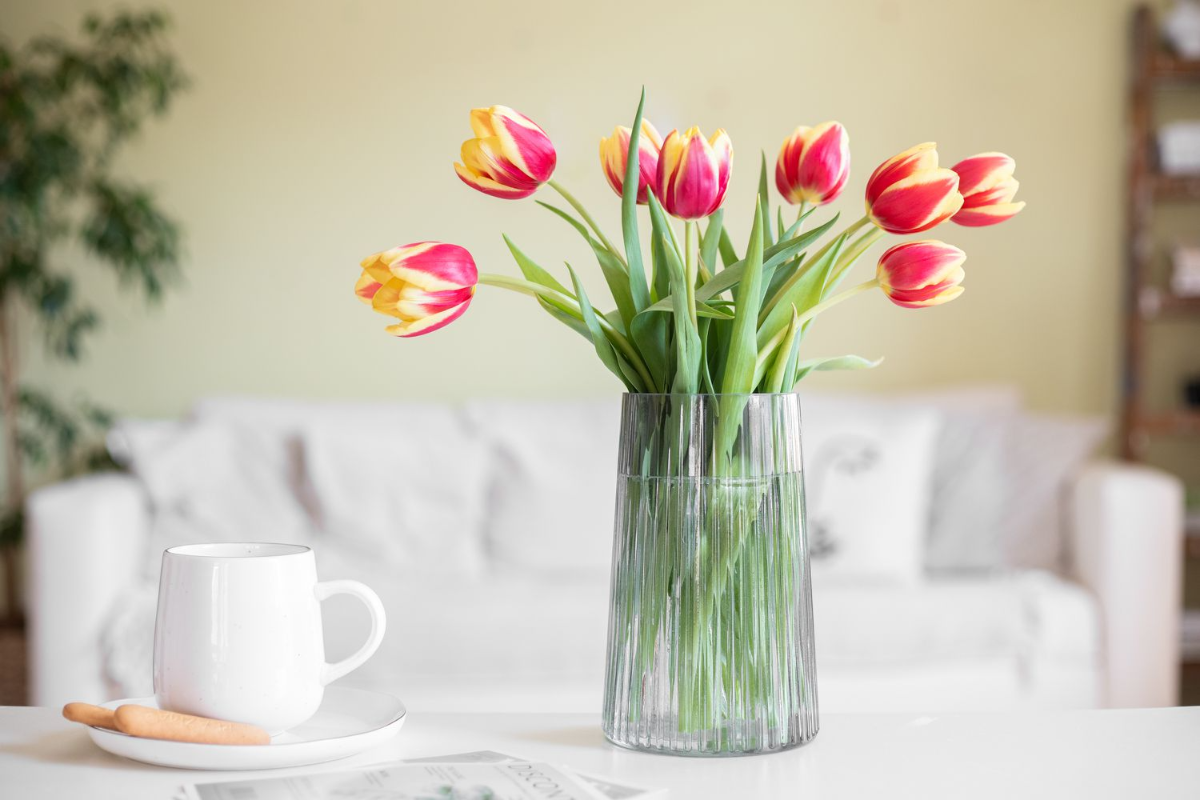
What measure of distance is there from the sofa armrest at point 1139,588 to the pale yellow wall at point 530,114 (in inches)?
36.3

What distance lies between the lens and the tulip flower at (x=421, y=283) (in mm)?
686

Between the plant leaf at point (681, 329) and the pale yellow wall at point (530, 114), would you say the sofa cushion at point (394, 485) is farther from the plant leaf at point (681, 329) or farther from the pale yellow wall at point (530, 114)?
the plant leaf at point (681, 329)

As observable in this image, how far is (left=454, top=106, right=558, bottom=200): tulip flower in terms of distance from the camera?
28.0 inches

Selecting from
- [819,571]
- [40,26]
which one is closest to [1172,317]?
[819,571]

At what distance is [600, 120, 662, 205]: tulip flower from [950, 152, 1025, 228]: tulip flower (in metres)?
0.20

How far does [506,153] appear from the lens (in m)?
0.72

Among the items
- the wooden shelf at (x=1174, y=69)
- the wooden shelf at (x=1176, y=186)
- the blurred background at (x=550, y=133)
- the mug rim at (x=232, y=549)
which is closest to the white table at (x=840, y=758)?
the mug rim at (x=232, y=549)

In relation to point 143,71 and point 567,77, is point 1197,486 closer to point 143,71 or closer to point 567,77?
point 567,77

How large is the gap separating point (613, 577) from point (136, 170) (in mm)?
2853

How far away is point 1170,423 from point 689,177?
8.92ft

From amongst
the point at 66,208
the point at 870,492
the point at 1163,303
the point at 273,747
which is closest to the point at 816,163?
the point at 273,747

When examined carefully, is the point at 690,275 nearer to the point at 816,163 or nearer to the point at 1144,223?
the point at 816,163

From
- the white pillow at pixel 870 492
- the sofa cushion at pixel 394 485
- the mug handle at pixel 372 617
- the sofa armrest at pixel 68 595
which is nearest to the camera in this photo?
the mug handle at pixel 372 617

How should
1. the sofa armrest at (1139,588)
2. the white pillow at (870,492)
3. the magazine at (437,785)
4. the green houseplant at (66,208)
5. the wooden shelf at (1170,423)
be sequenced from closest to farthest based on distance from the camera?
1. the magazine at (437,785)
2. the sofa armrest at (1139,588)
3. the white pillow at (870,492)
4. the green houseplant at (66,208)
5. the wooden shelf at (1170,423)
